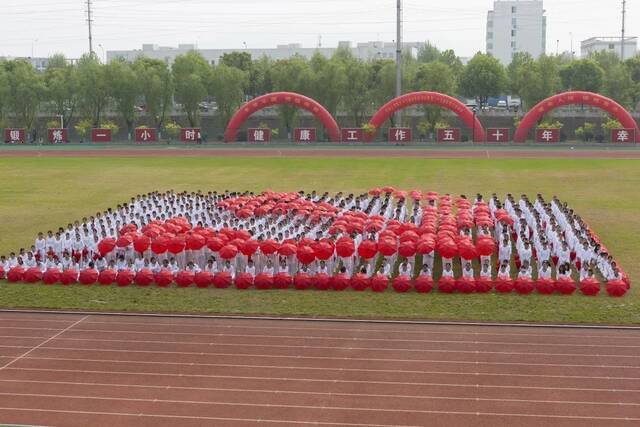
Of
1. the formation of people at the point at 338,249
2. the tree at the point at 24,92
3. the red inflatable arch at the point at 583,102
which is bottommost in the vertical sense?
the formation of people at the point at 338,249

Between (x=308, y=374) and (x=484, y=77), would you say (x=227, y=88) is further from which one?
(x=308, y=374)

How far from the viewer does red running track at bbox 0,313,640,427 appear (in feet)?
32.1

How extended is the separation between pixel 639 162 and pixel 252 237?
26.4m

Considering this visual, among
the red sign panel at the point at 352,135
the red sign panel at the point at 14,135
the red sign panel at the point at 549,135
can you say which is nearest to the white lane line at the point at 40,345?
the red sign panel at the point at 352,135

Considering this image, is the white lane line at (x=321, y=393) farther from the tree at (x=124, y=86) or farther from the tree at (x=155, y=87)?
the tree at (x=124, y=86)

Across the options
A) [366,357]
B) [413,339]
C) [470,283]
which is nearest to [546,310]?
[470,283]

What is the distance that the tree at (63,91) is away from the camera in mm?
56906

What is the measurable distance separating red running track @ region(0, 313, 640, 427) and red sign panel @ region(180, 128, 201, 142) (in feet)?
131

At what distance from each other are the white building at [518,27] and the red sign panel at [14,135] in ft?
246

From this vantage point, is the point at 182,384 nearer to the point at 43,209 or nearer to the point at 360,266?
the point at 360,266

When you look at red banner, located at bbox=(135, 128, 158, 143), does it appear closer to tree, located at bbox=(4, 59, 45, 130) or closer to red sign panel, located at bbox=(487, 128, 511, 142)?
tree, located at bbox=(4, 59, 45, 130)

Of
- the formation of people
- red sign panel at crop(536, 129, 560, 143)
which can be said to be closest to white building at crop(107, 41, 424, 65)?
red sign panel at crop(536, 129, 560, 143)

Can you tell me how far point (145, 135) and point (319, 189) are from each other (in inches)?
1051

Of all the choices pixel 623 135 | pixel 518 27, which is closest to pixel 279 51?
pixel 518 27
